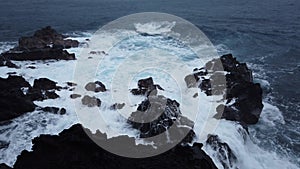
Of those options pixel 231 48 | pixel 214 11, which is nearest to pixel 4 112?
pixel 231 48

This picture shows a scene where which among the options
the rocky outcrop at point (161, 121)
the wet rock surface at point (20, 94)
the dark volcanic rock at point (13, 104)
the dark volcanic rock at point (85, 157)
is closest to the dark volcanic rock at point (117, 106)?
the rocky outcrop at point (161, 121)

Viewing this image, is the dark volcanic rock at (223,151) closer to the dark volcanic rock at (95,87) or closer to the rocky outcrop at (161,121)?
the rocky outcrop at (161,121)

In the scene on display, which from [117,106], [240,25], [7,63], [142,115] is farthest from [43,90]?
[240,25]

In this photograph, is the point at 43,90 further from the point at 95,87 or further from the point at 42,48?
the point at 42,48

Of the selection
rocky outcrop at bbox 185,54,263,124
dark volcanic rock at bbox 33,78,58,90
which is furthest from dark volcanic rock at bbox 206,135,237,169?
dark volcanic rock at bbox 33,78,58,90

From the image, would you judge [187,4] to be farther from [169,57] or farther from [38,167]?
[38,167]
